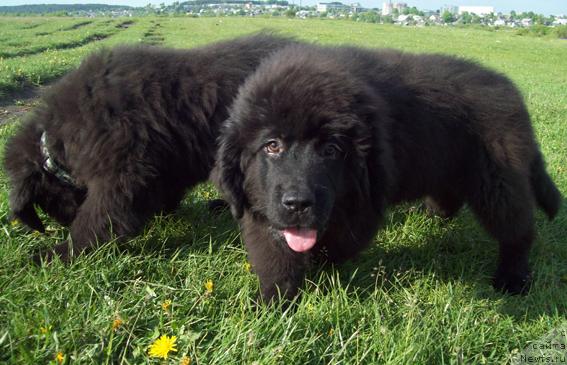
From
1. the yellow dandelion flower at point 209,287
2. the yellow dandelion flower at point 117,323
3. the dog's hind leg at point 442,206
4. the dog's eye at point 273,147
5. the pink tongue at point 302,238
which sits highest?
the dog's eye at point 273,147

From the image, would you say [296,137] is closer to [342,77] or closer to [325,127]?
[325,127]

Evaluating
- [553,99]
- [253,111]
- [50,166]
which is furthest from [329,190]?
[553,99]

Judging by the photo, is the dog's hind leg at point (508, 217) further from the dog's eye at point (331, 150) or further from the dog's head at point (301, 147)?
the dog's eye at point (331, 150)

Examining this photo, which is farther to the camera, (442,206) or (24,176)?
(442,206)

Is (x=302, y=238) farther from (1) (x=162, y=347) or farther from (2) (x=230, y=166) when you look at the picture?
(1) (x=162, y=347)

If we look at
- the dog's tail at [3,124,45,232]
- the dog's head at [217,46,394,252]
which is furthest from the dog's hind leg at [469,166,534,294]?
the dog's tail at [3,124,45,232]

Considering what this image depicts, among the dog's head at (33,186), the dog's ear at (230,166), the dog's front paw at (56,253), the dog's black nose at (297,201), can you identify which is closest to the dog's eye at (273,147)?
the dog's ear at (230,166)

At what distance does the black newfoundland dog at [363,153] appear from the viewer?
2.56 metres

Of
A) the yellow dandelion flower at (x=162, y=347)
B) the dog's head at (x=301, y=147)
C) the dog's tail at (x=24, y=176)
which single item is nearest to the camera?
the yellow dandelion flower at (x=162, y=347)

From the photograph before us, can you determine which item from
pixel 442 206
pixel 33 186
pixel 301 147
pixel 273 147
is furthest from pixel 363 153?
pixel 33 186

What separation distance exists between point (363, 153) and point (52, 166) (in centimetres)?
201

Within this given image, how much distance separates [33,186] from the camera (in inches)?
133

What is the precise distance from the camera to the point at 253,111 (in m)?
2.66

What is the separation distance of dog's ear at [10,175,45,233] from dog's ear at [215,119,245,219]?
1.36m
